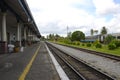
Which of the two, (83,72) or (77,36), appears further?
(77,36)

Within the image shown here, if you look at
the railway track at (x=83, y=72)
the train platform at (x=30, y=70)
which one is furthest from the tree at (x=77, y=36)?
the railway track at (x=83, y=72)

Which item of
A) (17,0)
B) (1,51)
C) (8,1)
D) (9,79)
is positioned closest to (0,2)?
(8,1)

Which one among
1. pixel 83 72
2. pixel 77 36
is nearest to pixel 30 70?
pixel 83 72

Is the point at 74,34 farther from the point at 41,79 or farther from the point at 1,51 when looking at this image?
the point at 41,79

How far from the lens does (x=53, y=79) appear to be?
10703mm

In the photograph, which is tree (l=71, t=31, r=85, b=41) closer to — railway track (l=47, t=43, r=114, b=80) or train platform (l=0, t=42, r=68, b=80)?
train platform (l=0, t=42, r=68, b=80)

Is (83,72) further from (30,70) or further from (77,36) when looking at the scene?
(77,36)

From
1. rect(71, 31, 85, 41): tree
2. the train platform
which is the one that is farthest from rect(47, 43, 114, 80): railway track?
rect(71, 31, 85, 41): tree

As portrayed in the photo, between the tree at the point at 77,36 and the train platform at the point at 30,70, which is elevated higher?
the tree at the point at 77,36

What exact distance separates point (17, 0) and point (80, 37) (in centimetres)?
12690

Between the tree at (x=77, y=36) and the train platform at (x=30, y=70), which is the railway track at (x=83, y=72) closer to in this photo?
the train platform at (x=30, y=70)

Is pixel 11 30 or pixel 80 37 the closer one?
pixel 11 30

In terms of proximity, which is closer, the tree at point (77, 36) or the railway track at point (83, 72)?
the railway track at point (83, 72)

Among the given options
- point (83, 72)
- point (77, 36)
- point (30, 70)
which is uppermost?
point (77, 36)
